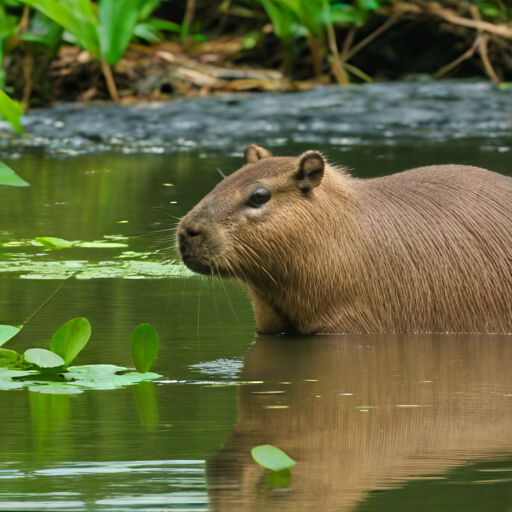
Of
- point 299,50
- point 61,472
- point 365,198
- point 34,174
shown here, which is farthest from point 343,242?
point 299,50

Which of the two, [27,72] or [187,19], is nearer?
[27,72]

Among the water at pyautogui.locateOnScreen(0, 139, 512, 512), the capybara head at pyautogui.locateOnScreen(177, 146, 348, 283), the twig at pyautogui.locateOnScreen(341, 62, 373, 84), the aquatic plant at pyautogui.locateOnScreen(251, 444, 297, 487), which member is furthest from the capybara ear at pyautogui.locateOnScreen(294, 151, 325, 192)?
the twig at pyautogui.locateOnScreen(341, 62, 373, 84)

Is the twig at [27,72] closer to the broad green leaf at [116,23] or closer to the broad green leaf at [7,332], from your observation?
the broad green leaf at [116,23]

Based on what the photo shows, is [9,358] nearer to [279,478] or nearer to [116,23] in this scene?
[279,478]

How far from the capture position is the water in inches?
120

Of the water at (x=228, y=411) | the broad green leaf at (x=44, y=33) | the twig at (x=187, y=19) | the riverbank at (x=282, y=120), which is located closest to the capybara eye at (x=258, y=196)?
the water at (x=228, y=411)

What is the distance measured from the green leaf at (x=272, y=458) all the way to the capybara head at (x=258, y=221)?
7.23 ft

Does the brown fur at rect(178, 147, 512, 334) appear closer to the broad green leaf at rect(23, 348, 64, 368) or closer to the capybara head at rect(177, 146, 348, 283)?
the capybara head at rect(177, 146, 348, 283)

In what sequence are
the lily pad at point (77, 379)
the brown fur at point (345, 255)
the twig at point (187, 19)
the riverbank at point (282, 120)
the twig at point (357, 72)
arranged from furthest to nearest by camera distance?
the twig at point (187, 19) < the twig at point (357, 72) < the riverbank at point (282, 120) < the brown fur at point (345, 255) < the lily pad at point (77, 379)

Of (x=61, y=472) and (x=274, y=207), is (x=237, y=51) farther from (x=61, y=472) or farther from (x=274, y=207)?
(x=61, y=472)

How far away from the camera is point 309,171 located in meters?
5.55

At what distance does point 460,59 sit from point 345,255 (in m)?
10.2

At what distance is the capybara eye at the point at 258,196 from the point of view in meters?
5.46

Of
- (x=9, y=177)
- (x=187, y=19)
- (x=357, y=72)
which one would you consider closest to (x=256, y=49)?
(x=187, y=19)
